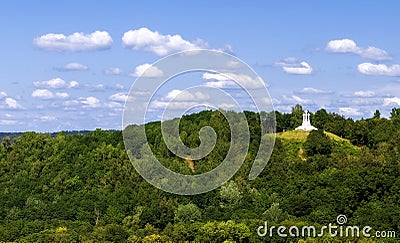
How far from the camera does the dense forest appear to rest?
55719 mm

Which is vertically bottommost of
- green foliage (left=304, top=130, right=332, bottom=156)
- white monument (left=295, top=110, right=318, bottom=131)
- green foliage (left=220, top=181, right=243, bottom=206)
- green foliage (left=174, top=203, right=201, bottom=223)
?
green foliage (left=174, top=203, right=201, bottom=223)

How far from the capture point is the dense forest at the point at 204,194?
55.7 metres

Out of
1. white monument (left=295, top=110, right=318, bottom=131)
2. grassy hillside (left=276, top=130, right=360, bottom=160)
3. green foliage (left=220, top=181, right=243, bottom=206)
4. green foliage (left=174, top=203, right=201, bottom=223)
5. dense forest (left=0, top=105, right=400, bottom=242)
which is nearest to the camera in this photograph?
dense forest (left=0, top=105, right=400, bottom=242)

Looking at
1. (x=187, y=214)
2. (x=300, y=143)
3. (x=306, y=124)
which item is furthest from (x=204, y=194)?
(x=306, y=124)

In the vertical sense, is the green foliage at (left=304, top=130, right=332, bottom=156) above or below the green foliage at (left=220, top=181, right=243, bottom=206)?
above

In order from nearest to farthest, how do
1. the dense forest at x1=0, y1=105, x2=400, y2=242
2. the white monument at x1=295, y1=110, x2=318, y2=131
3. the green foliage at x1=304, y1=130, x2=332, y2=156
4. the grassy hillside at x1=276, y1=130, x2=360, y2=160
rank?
the dense forest at x1=0, y1=105, x2=400, y2=242 < the green foliage at x1=304, y1=130, x2=332, y2=156 < the grassy hillside at x1=276, y1=130, x2=360, y2=160 < the white monument at x1=295, y1=110, x2=318, y2=131

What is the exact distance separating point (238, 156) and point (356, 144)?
60.9ft

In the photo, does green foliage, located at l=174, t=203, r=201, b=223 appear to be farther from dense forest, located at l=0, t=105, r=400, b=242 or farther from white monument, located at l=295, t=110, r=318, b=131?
white monument, located at l=295, t=110, r=318, b=131

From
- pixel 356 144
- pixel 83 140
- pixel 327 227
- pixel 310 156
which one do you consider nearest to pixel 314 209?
pixel 327 227

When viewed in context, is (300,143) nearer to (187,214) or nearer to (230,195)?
(230,195)

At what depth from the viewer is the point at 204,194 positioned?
71.9m

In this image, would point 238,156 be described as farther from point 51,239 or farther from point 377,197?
point 51,239

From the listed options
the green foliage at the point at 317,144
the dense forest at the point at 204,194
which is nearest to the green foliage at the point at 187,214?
the dense forest at the point at 204,194

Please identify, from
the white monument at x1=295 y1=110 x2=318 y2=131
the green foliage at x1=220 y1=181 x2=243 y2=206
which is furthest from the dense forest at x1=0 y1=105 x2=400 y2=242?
the white monument at x1=295 y1=110 x2=318 y2=131
